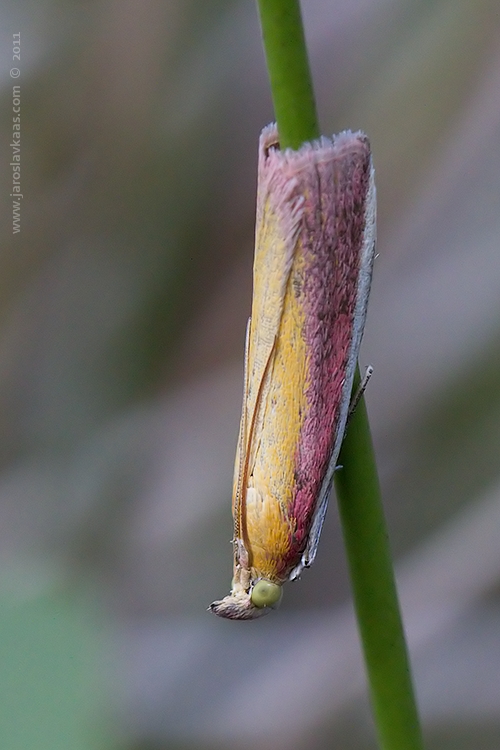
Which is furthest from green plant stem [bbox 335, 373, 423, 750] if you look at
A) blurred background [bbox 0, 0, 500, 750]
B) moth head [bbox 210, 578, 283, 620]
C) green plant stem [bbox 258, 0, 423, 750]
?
blurred background [bbox 0, 0, 500, 750]

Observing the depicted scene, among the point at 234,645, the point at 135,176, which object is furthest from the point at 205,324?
the point at 234,645

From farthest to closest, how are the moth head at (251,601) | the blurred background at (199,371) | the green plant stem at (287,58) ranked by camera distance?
the blurred background at (199,371) → the moth head at (251,601) → the green plant stem at (287,58)

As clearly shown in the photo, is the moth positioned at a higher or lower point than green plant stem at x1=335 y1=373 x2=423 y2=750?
higher

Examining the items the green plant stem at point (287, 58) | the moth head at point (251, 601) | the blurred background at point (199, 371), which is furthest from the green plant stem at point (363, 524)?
the blurred background at point (199, 371)

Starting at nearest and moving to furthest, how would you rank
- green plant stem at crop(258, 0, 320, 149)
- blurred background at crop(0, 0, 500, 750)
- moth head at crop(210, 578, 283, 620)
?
1. green plant stem at crop(258, 0, 320, 149)
2. moth head at crop(210, 578, 283, 620)
3. blurred background at crop(0, 0, 500, 750)

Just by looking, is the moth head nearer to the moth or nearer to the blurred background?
the moth

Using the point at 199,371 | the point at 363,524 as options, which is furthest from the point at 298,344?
the point at 199,371

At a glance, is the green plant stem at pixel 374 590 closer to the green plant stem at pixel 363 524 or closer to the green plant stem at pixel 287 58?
the green plant stem at pixel 363 524
